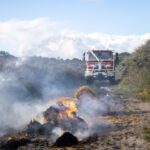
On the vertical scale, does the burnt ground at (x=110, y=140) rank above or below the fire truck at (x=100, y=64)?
below

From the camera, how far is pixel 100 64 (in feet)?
107

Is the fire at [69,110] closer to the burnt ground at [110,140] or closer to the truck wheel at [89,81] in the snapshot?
the burnt ground at [110,140]

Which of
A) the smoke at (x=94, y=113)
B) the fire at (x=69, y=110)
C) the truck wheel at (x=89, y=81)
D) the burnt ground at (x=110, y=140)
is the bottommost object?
the burnt ground at (x=110, y=140)

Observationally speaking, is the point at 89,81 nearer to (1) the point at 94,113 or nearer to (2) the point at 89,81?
(2) the point at 89,81

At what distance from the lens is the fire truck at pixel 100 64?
1273 inches

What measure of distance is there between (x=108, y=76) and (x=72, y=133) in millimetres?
20493

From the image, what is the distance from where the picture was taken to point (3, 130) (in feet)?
49.4

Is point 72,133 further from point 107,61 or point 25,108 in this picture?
point 107,61

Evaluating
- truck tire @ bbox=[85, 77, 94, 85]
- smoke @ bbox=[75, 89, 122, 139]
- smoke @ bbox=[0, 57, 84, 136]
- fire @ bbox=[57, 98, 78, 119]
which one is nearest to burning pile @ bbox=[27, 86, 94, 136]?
fire @ bbox=[57, 98, 78, 119]

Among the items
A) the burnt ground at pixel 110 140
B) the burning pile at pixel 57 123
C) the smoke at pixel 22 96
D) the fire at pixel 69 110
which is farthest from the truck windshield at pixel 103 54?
the burning pile at pixel 57 123

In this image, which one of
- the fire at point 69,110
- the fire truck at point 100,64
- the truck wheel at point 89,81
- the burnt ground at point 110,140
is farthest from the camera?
the truck wheel at point 89,81

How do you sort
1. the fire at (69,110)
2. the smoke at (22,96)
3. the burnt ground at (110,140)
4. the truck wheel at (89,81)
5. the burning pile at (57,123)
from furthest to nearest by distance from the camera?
the truck wheel at (89,81) → the smoke at (22,96) → the fire at (69,110) → the burning pile at (57,123) → the burnt ground at (110,140)

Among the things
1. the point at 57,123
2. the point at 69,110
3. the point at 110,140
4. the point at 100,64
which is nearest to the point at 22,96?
the point at 69,110

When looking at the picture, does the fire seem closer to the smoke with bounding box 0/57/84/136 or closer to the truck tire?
the smoke with bounding box 0/57/84/136
